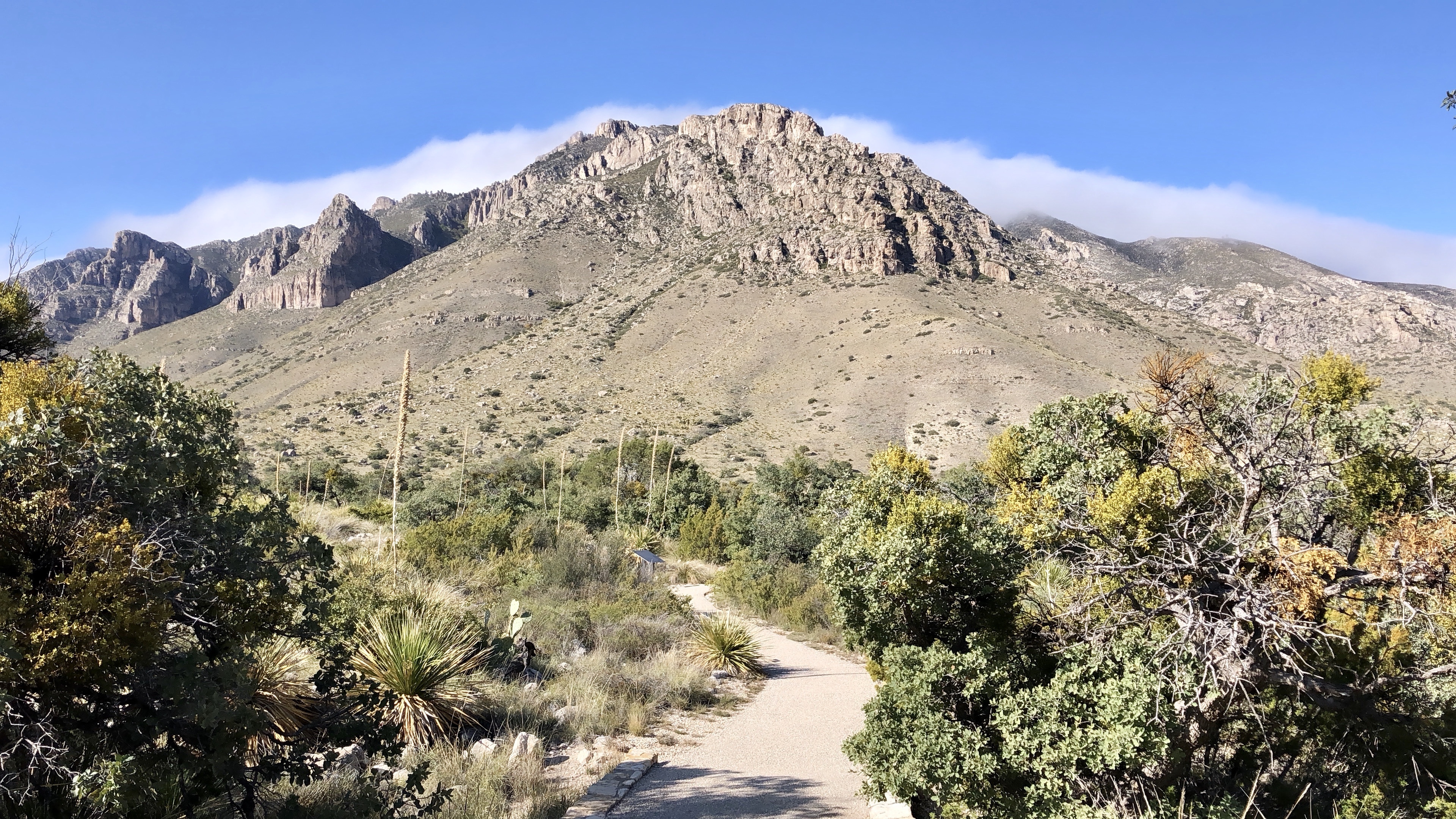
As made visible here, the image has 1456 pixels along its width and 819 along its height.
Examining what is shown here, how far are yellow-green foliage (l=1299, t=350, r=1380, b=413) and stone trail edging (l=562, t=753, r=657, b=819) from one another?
312 inches

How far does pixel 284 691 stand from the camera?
6.64 m

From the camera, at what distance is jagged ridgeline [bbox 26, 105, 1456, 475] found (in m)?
45.8

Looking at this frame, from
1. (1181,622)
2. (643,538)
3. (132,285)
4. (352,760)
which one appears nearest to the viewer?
(1181,622)

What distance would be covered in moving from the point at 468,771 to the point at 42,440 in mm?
4419

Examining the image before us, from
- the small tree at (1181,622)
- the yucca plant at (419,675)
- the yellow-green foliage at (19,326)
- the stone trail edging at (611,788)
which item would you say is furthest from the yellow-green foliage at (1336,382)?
the yellow-green foliage at (19,326)

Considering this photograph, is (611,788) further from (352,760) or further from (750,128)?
(750,128)

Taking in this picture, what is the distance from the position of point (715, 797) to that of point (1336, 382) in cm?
801

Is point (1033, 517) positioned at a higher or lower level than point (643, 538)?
higher

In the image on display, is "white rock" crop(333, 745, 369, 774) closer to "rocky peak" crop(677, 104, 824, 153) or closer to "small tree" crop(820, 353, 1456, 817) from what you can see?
"small tree" crop(820, 353, 1456, 817)

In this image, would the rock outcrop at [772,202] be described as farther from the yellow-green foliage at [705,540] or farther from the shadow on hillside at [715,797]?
the shadow on hillside at [715,797]

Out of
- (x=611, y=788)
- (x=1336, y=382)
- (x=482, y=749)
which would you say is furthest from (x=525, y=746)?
(x=1336, y=382)

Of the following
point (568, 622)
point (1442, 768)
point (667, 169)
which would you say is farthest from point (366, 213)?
point (1442, 768)

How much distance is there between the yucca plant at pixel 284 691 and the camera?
6258 millimetres

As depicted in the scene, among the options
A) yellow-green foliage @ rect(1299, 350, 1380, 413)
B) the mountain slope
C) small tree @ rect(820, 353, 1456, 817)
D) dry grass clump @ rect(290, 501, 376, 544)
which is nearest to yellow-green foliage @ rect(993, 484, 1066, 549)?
small tree @ rect(820, 353, 1456, 817)
